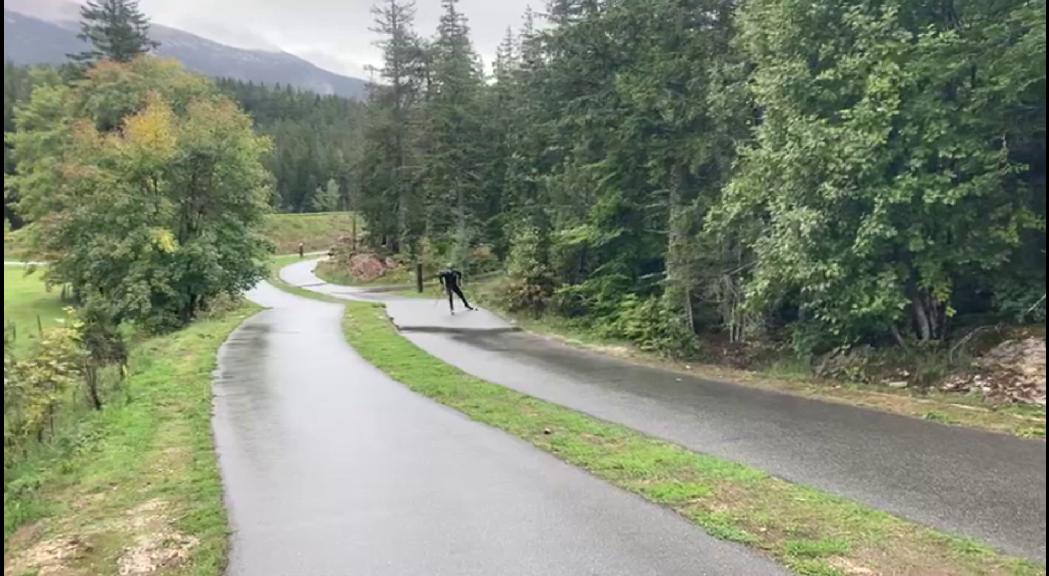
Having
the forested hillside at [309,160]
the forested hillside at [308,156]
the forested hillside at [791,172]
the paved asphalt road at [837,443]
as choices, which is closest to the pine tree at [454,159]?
the forested hillside at [791,172]

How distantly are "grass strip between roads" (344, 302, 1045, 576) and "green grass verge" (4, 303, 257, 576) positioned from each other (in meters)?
3.06

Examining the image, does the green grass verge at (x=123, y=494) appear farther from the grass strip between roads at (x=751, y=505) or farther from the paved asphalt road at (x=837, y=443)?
the paved asphalt road at (x=837, y=443)

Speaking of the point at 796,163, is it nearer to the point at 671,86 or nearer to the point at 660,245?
the point at 671,86

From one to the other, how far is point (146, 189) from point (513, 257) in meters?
12.3

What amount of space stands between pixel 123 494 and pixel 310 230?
224 feet

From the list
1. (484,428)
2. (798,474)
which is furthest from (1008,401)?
(484,428)

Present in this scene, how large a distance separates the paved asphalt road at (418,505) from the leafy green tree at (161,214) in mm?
15830

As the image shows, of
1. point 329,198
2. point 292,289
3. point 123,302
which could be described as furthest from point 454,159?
point 329,198

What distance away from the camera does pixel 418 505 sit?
5676mm

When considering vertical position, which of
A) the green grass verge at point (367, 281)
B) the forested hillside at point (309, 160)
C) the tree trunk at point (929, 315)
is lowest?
the green grass verge at point (367, 281)

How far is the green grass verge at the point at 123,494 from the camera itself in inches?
198

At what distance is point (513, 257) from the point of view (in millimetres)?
22453

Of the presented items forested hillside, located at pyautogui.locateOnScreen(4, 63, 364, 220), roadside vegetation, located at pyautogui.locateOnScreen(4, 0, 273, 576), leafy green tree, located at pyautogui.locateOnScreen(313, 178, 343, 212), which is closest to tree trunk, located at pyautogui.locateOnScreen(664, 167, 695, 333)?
roadside vegetation, located at pyautogui.locateOnScreen(4, 0, 273, 576)

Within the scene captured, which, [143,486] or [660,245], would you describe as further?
[660,245]
